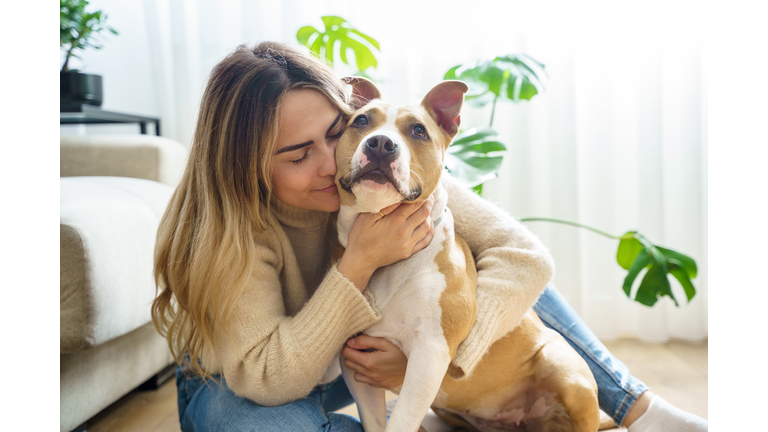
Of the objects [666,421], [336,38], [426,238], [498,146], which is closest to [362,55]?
[336,38]

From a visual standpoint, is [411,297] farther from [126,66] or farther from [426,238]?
[126,66]

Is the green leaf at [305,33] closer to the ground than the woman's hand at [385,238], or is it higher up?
higher up

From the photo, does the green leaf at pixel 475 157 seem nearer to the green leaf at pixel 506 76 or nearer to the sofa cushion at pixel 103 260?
the green leaf at pixel 506 76

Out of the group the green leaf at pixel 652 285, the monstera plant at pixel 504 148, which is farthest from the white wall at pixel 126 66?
the green leaf at pixel 652 285

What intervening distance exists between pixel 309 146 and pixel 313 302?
37cm

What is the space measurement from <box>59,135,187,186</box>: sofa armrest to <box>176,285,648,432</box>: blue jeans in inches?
41.6

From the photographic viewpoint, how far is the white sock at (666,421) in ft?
4.17

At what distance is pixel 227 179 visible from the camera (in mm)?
1215

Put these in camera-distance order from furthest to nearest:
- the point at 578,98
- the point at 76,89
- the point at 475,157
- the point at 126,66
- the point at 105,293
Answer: the point at 126,66 → the point at 578,98 → the point at 76,89 → the point at 475,157 → the point at 105,293

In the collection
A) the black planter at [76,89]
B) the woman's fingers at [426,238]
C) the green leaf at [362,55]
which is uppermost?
the green leaf at [362,55]

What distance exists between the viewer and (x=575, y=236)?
2805 mm

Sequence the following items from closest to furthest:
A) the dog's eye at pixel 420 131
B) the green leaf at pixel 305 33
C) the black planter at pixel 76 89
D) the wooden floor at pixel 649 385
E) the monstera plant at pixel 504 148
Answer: the dog's eye at pixel 420 131
the wooden floor at pixel 649 385
the monstera plant at pixel 504 148
the green leaf at pixel 305 33
the black planter at pixel 76 89

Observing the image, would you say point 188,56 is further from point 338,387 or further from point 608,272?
point 608,272
